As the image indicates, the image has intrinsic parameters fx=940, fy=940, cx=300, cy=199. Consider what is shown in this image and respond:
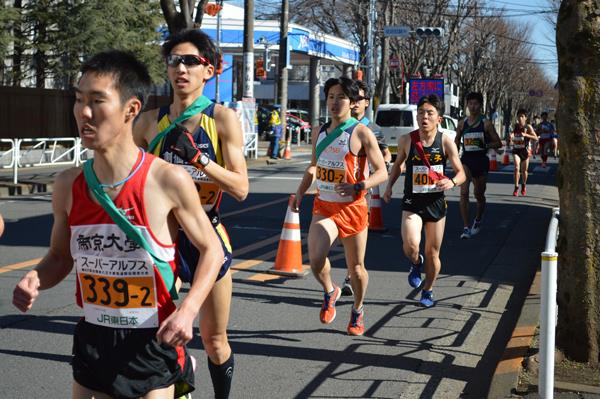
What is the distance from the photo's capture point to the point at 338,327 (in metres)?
7.59

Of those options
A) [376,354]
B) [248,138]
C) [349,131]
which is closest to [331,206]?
[349,131]

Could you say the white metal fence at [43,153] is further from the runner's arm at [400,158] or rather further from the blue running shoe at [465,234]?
the runner's arm at [400,158]

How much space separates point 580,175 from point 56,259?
3665mm

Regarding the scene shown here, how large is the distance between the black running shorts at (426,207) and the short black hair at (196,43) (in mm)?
3936

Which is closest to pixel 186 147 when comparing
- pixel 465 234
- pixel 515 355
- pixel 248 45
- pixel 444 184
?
pixel 515 355

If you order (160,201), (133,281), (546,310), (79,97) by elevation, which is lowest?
(546,310)

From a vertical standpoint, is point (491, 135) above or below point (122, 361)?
above

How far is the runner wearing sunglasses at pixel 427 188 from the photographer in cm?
833

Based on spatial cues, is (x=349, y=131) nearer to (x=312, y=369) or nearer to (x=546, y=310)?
(x=312, y=369)

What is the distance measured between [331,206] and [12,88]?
2263 centimetres

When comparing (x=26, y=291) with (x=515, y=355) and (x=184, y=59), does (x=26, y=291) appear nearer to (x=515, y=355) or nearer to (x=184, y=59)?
(x=184, y=59)

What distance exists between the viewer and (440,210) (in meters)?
8.45

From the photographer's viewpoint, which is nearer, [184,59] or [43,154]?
[184,59]

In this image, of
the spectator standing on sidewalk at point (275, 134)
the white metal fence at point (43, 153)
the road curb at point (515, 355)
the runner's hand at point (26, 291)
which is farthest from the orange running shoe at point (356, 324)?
the spectator standing on sidewalk at point (275, 134)
